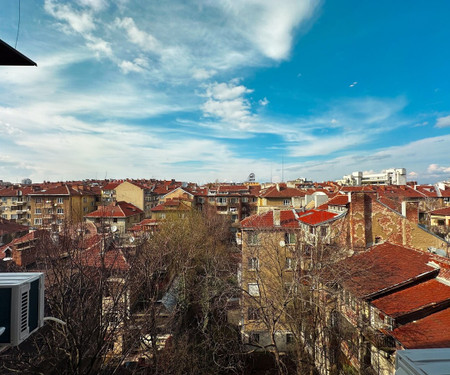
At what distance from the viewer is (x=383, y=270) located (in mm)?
9922

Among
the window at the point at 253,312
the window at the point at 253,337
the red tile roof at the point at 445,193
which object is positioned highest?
the red tile roof at the point at 445,193

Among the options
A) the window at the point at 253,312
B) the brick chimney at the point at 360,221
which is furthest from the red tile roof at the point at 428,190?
the window at the point at 253,312

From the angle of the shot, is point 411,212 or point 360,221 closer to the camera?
point 411,212

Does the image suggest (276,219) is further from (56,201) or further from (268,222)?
(56,201)

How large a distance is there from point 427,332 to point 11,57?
10.3 meters

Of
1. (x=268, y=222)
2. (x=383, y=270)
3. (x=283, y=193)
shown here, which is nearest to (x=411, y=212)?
(x=383, y=270)

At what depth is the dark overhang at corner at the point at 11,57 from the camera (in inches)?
90.4

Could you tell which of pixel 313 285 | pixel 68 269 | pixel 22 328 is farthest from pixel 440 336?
pixel 68 269

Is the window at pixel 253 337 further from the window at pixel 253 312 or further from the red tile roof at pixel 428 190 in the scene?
the red tile roof at pixel 428 190

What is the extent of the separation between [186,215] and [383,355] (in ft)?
65.2

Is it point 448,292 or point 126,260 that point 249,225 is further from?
point 448,292

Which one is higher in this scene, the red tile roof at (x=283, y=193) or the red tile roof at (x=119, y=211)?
the red tile roof at (x=283, y=193)

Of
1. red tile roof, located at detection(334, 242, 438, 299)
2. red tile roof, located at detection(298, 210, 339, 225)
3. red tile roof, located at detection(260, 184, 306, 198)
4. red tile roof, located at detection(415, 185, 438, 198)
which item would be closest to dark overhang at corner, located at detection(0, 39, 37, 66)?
red tile roof, located at detection(334, 242, 438, 299)

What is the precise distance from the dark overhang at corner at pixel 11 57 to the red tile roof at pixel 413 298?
33.0 ft
